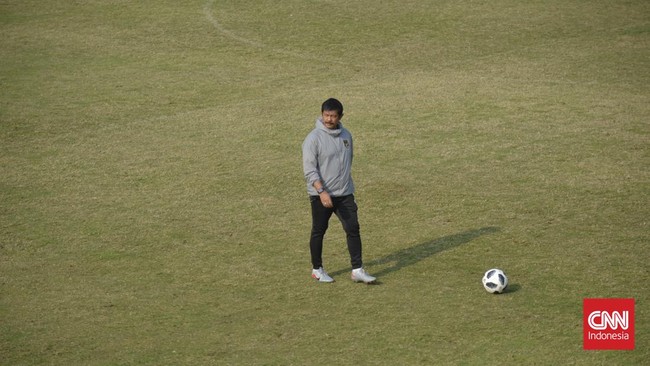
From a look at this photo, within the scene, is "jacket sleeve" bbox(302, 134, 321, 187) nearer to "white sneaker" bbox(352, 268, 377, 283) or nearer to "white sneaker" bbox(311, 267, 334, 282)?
"white sneaker" bbox(311, 267, 334, 282)

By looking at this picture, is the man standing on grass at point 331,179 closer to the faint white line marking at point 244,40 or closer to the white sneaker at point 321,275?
the white sneaker at point 321,275

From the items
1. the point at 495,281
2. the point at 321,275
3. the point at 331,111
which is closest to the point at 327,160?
the point at 331,111

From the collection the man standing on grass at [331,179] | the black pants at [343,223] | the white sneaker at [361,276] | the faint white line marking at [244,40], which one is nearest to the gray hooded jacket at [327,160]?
the man standing on grass at [331,179]

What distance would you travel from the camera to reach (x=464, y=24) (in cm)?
2711

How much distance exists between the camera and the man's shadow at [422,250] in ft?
41.4

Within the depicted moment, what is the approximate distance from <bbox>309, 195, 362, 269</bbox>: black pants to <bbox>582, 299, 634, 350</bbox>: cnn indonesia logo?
2.94 meters

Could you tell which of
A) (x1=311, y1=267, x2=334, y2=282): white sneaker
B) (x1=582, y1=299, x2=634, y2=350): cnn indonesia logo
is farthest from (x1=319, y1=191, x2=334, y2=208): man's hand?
(x1=582, y1=299, x2=634, y2=350): cnn indonesia logo

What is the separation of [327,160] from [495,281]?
2626mm

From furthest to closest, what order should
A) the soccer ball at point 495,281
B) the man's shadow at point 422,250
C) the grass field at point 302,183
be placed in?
the man's shadow at point 422,250 < the soccer ball at point 495,281 < the grass field at point 302,183

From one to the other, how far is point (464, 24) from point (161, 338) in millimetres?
18872

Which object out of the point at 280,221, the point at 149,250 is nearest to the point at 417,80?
the point at 280,221

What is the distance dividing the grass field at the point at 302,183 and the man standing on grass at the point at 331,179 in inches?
20.8

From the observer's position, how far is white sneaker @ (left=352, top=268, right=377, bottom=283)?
39.0ft

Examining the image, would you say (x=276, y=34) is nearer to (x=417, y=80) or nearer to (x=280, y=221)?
(x=417, y=80)
